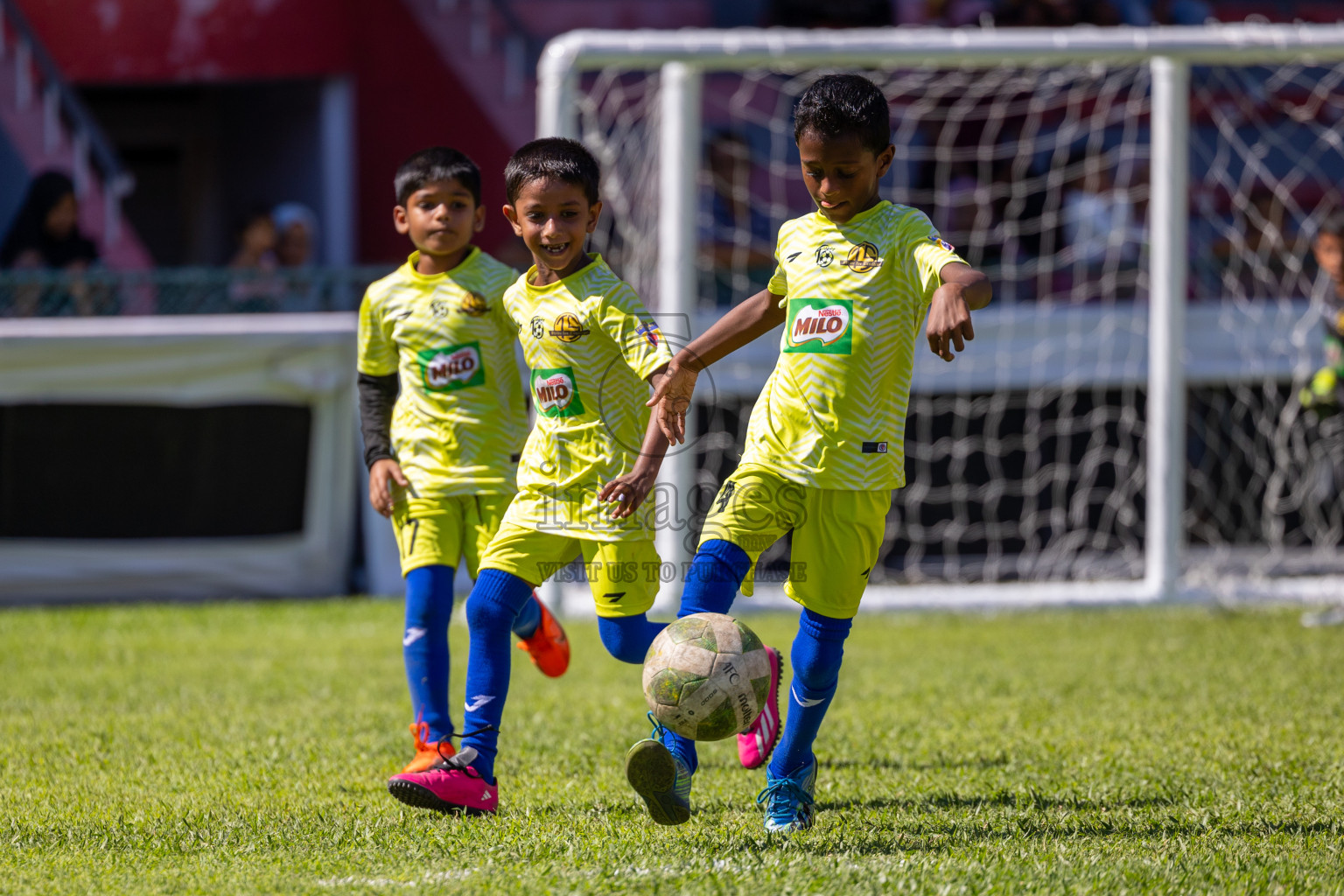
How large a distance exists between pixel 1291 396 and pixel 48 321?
24.3 ft

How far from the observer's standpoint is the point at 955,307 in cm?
318

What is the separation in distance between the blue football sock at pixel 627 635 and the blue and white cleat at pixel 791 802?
629 mm

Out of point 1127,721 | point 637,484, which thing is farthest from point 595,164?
point 1127,721

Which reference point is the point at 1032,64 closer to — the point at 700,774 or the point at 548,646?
the point at 548,646

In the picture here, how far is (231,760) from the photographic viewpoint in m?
4.63

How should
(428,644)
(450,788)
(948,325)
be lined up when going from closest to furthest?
(948,325) < (450,788) < (428,644)

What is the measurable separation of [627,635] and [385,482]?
0.92m

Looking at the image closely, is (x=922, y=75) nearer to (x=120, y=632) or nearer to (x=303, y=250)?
(x=303, y=250)

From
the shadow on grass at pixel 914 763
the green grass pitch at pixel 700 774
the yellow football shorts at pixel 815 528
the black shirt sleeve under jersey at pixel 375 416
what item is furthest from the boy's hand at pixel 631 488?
the shadow on grass at pixel 914 763

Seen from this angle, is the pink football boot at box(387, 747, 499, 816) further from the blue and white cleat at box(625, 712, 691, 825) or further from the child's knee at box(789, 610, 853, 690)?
the child's knee at box(789, 610, 853, 690)

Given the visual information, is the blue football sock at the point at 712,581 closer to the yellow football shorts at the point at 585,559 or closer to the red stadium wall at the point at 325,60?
the yellow football shorts at the point at 585,559

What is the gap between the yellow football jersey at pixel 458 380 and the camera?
4.44 metres

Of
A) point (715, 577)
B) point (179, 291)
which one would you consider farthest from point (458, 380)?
point (179, 291)

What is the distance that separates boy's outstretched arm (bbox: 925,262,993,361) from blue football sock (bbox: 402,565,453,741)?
6.13 feet
